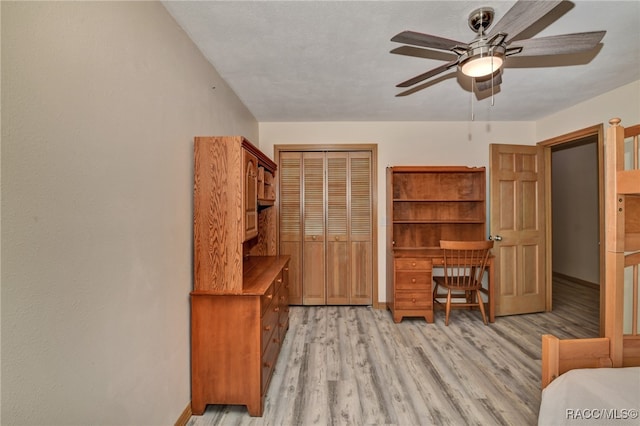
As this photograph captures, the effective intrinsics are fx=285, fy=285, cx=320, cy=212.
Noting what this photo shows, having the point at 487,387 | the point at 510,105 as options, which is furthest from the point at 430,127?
the point at 487,387

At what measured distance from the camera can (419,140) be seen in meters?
3.78

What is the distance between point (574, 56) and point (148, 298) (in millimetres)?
3333

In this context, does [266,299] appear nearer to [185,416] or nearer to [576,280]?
[185,416]

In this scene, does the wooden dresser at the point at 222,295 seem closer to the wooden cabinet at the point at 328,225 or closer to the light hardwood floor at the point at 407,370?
the light hardwood floor at the point at 407,370

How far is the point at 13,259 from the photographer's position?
0.83 metres

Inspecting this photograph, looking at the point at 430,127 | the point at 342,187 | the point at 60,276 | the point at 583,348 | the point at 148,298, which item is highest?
the point at 430,127

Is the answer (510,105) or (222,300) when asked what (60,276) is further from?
(510,105)

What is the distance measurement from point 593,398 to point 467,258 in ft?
7.63

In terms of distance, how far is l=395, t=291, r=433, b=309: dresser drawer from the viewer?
10.7ft

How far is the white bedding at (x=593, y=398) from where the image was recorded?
1011 millimetres

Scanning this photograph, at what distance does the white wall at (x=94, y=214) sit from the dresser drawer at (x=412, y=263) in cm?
228

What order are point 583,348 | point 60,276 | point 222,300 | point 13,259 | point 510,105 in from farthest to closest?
point 510,105 < point 222,300 < point 583,348 < point 60,276 < point 13,259

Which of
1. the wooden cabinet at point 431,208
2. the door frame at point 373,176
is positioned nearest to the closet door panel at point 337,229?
the door frame at point 373,176

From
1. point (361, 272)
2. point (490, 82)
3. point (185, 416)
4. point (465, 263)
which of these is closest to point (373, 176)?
point (361, 272)
